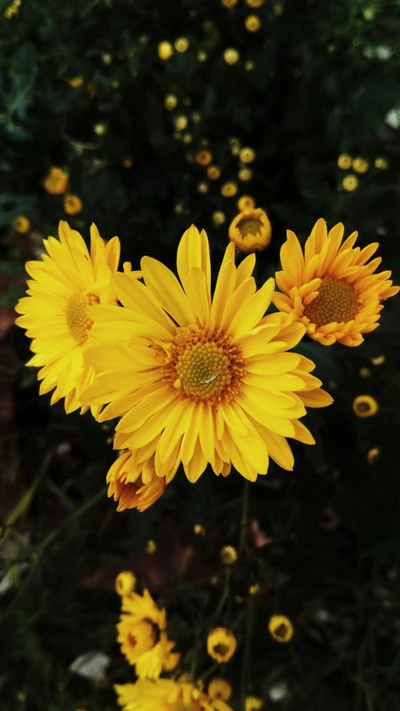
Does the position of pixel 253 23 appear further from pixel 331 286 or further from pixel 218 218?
pixel 331 286

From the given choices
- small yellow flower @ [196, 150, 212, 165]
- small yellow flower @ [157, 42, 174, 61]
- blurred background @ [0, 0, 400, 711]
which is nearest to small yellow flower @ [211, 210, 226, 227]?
blurred background @ [0, 0, 400, 711]

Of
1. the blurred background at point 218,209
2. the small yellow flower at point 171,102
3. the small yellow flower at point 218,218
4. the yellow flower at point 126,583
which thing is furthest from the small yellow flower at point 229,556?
the small yellow flower at point 171,102

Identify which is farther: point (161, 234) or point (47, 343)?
point (161, 234)

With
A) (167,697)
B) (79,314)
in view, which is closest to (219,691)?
(167,697)

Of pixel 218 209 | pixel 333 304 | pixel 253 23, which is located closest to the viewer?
A: pixel 333 304

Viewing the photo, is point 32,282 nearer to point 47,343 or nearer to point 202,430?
point 47,343

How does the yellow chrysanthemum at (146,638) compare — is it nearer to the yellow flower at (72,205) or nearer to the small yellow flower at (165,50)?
the yellow flower at (72,205)

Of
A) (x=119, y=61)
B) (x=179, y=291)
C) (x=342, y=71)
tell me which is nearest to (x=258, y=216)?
(x=179, y=291)
